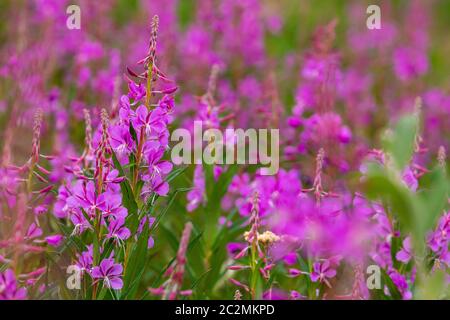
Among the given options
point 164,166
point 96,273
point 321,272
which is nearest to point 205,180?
point 321,272


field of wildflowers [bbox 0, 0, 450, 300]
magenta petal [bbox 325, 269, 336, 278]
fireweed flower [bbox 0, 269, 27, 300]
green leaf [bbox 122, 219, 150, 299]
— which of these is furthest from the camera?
magenta petal [bbox 325, 269, 336, 278]

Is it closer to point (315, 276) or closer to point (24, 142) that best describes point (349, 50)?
point (24, 142)

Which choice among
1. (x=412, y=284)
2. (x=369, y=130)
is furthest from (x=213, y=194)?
(x=369, y=130)

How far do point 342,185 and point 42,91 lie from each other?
1.63m

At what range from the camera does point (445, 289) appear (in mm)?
2436

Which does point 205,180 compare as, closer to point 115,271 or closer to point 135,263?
point 135,263

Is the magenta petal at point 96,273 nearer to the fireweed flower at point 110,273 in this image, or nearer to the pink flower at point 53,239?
the fireweed flower at point 110,273

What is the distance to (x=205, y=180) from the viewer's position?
3.05 m

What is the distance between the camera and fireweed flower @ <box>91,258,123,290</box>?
7.08 ft

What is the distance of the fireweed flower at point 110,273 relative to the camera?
2.16 m

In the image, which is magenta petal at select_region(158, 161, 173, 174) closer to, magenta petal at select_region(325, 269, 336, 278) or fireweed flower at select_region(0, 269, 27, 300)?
fireweed flower at select_region(0, 269, 27, 300)

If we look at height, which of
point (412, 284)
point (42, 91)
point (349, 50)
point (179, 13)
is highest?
point (179, 13)

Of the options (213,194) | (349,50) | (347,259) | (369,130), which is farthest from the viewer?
(349,50)

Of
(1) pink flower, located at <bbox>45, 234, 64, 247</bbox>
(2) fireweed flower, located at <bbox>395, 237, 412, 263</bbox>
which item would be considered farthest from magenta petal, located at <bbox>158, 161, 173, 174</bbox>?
(2) fireweed flower, located at <bbox>395, 237, 412, 263</bbox>
